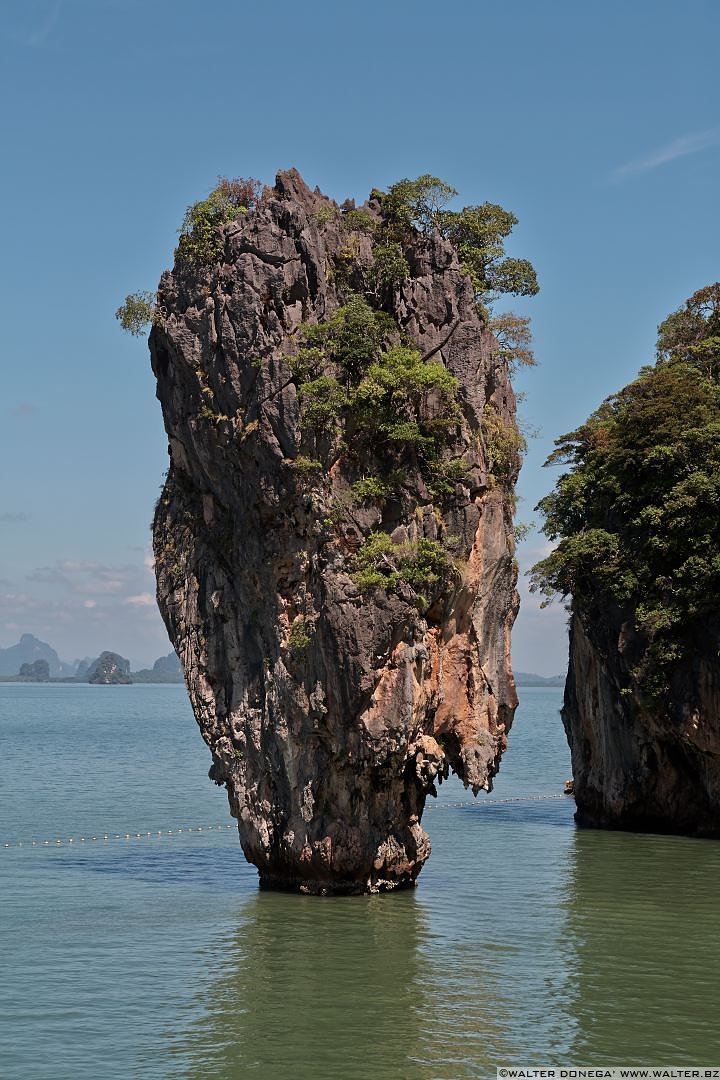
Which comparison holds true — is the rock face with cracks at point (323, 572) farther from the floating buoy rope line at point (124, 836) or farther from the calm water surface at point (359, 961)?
the floating buoy rope line at point (124, 836)

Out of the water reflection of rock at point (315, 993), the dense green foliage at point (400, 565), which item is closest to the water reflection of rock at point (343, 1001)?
the water reflection of rock at point (315, 993)

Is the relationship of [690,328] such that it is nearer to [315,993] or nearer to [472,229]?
[472,229]

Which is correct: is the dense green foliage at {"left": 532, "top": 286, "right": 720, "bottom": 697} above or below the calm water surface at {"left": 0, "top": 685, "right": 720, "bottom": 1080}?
above

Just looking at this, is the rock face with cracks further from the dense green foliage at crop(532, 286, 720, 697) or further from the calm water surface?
the dense green foliage at crop(532, 286, 720, 697)

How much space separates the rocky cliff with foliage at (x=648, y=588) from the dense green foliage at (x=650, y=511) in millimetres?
41

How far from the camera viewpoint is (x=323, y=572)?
81.8 ft

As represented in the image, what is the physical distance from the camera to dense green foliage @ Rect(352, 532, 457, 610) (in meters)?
24.5

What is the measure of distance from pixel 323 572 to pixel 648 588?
1428cm

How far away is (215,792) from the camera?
4862cm

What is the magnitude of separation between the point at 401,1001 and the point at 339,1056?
257 cm

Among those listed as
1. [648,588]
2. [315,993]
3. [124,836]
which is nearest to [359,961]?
[315,993]

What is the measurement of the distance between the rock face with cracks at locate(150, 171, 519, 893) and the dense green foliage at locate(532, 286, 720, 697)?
8.91 meters

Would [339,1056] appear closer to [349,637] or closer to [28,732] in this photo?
[349,637]

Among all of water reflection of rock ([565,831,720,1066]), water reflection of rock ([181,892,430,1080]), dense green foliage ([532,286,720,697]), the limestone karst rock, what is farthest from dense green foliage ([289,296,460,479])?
the limestone karst rock
